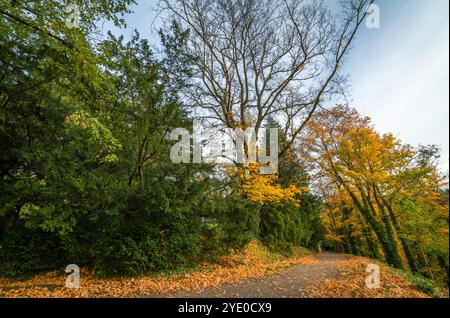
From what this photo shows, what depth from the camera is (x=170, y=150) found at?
7.71 meters

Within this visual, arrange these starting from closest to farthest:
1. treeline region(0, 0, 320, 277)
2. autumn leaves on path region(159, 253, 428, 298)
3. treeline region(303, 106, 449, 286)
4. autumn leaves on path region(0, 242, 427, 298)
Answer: autumn leaves on path region(159, 253, 428, 298)
autumn leaves on path region(0, 242, 427, 298)
treeline region(0, 0, 320, 277)
treeline region(303, 106, 449, 286)

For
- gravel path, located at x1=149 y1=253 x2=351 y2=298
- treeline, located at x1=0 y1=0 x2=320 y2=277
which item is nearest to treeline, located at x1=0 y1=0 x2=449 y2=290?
treeline, located at x1=0 y1=0 x2=320 y2=277

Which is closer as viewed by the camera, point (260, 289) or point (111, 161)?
point (260, 289)

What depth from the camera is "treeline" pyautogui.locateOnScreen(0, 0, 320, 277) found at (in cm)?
584

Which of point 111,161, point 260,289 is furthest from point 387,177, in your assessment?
point 111,161

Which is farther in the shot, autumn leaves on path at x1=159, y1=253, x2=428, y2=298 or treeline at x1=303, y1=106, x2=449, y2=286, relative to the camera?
treeline at x1=303, y1=106, x2=449, y2=286

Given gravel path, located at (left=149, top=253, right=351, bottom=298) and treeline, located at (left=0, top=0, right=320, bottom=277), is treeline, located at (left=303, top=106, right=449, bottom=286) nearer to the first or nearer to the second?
gravel path, located at (left=149, top=253, right=351, bottom=298)

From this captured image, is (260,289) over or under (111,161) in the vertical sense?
under

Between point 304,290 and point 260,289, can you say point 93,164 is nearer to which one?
point 260,289

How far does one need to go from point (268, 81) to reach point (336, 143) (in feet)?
20.3

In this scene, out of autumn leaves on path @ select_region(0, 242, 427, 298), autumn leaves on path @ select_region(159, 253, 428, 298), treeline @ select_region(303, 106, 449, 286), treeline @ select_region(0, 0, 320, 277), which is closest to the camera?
autumn leaves on path @ select_region(159, 253, 428, 298)

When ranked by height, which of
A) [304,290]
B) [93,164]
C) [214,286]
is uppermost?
[93,164]

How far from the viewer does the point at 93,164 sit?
7.38 metres
